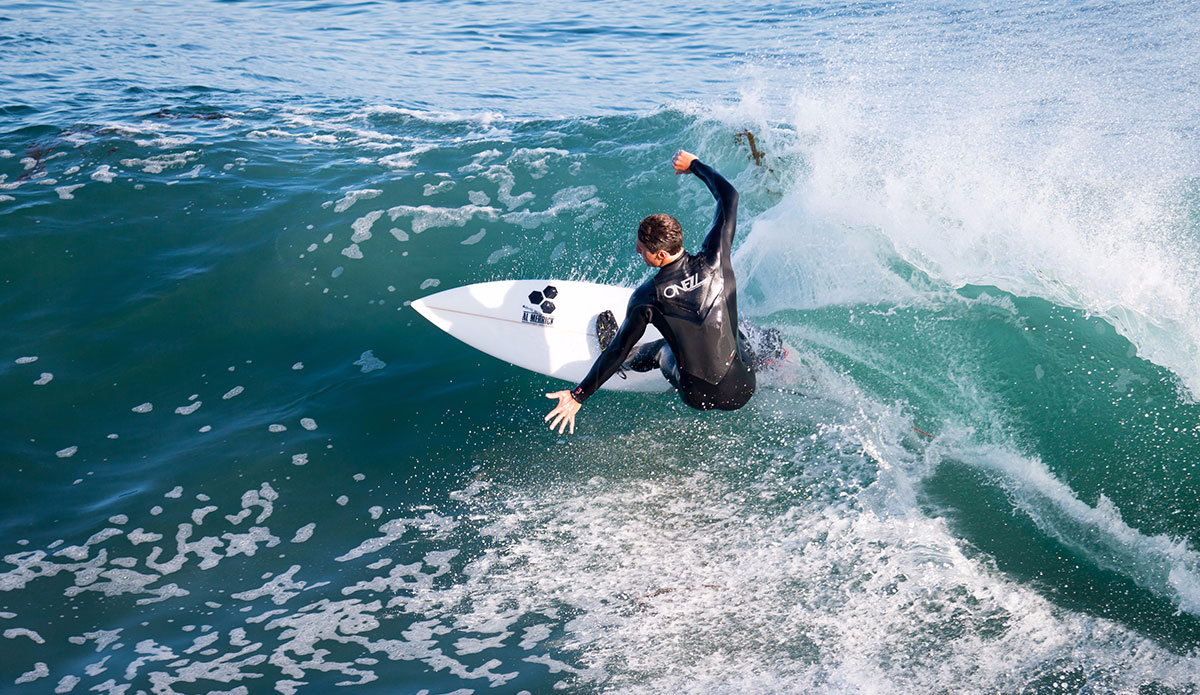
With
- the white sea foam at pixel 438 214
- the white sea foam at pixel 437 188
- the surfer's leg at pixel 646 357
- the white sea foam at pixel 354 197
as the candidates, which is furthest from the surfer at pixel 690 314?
the white sea foam at pixel 354 197

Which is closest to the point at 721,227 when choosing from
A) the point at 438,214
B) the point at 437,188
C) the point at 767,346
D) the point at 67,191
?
the point at 767,346

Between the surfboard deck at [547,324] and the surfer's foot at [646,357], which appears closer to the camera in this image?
the surfer's foot at [646,357]

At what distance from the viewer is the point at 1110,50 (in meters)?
14.3

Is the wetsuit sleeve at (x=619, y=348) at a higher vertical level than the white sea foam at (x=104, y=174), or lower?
lower

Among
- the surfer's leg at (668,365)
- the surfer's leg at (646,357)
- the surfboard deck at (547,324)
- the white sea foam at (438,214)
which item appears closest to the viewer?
the surfer's leg at (668,365)

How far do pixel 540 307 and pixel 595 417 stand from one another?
1.04 m

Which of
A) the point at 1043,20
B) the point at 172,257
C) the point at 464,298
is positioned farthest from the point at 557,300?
the point at 1043,20

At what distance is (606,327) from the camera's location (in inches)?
267

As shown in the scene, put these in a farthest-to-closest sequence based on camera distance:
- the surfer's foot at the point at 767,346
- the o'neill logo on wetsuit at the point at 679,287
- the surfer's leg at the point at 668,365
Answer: the surfer's foot at the point at 767,346 → the surfer's leg at the point at 668,365 → the o'neill logo on wetsuit at the point at 679,287

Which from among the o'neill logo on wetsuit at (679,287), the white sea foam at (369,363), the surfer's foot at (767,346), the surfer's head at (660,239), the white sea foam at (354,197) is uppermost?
the surfer's head at (660,239)

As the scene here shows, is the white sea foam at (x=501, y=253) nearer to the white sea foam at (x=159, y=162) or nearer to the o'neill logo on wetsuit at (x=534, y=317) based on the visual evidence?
the o'neill logo on wetsuit at (x=534, y=317)

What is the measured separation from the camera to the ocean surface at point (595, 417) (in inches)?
190

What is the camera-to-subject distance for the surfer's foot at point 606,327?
6777 millimetres

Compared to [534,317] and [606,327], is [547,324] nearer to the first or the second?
[534,317]
